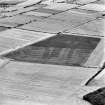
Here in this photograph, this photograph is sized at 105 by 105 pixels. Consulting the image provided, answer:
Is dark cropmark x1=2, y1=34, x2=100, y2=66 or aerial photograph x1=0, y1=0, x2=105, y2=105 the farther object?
dark cropmark x1=2, y1=34, x2=100, y2=66

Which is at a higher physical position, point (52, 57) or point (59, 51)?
point (52, 57)

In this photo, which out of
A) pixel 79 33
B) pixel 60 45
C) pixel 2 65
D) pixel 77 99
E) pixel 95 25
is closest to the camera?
pixel 77 99

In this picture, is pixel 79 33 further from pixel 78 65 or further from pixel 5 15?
pixel 5 15

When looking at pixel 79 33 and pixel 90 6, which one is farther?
pixel 90 6

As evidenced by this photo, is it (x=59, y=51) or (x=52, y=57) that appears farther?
(x=59, y=51)

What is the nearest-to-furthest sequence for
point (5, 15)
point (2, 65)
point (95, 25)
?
1. point (2, 65)
2. point (95, 25)
3. point (5, 15)

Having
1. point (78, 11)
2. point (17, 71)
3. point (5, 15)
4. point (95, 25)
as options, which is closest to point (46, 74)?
point (17, 71)

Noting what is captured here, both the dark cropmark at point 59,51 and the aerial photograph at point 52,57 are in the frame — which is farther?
the dark cropmark at point 59,51
